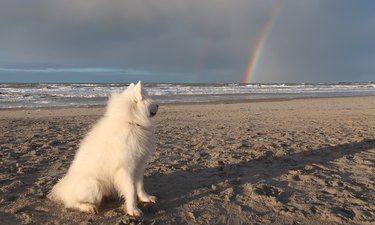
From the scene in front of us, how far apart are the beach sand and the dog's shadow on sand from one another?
0.05ft

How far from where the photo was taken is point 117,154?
4.10 m

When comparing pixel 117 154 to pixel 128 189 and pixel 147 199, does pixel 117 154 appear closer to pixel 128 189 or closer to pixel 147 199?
pixel 128 189

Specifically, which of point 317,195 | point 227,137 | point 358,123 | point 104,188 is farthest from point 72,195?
point 358,123

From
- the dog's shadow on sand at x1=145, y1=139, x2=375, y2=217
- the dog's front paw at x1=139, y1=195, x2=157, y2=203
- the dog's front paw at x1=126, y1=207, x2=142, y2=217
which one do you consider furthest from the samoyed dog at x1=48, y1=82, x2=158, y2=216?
the dog's shadow on sand at x1=145, y1=139, x2=375, y2=217

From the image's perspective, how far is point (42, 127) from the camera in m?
10.8

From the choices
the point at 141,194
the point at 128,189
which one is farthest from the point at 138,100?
the point at 141,194

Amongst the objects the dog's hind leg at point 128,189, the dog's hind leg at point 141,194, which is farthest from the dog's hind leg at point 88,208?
the dog's hind leg at point 141,194

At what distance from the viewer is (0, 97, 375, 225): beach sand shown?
421cm

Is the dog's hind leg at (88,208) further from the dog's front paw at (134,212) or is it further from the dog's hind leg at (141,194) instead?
the dog's hind leg at (141,194)

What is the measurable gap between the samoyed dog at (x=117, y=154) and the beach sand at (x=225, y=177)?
0.22 m

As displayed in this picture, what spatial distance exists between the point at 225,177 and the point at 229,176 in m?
0.09

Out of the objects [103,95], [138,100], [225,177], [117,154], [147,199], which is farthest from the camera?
[103,95]

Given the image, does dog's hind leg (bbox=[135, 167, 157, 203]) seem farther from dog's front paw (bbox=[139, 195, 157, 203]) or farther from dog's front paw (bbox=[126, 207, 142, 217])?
dog's front paw (bbox=[126, 207, 142, 217])

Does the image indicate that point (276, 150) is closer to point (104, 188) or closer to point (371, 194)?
point (371, 194)
